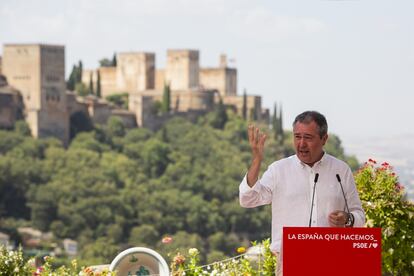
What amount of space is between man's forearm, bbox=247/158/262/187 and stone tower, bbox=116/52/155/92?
60316 millimetres

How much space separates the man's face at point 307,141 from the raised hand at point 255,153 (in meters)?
0.12

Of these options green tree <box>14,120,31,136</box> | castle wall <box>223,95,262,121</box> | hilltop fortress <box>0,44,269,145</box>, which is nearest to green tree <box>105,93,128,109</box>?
hilltop fortress <box>0,44,269,145</box>

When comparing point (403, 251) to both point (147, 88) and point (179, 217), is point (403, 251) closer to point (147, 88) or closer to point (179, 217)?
point (179, 217)

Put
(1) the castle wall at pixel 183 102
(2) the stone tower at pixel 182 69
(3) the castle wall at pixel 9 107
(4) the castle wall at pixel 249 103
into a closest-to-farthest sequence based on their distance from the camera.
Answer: (3) the castle wall at pixel 9 107 < (1) the castle wall at pixel 183 102 < (4) the castle wall at pixel 249 103 < (2) the stone tower at pixel 182 69

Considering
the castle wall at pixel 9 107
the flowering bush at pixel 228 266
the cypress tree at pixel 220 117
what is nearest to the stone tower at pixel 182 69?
the cypress tree at pixel 220 117

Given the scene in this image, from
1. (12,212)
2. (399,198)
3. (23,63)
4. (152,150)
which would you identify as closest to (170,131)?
(152,150)

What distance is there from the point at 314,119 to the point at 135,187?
49940mm

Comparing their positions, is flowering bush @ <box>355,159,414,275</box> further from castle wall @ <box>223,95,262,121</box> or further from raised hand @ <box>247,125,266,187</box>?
castle wall @ <box>223,95,262,121</box>

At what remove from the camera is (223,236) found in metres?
50.0

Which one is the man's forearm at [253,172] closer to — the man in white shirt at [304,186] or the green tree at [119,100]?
the man in white shirt at [304,186]

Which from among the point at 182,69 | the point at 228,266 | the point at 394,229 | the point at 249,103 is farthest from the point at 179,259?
the point at 182,69

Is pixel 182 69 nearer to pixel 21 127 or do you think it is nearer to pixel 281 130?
pixel 281 130

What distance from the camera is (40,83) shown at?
54062 mm

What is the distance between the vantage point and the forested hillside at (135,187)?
157ft
